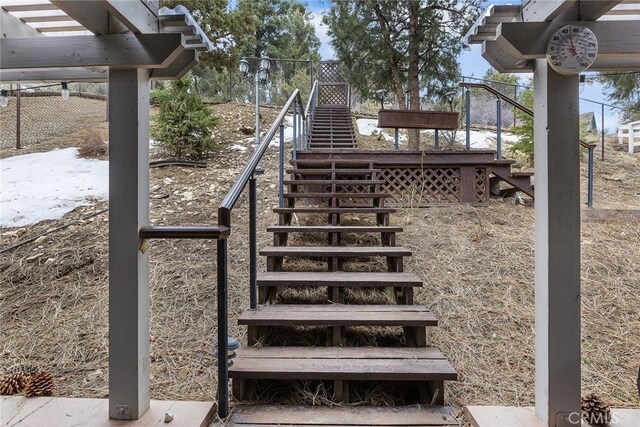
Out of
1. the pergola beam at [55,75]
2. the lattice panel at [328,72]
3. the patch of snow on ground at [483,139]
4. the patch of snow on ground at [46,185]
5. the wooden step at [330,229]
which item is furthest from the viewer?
the lattice panel at [328,72]

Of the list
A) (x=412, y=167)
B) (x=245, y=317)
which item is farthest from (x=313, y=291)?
(x=412, y=167)

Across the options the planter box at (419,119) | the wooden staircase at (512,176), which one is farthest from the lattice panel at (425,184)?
the planter box at (419,119)

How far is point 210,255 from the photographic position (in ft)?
9.95

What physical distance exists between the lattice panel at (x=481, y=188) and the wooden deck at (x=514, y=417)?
2776mm

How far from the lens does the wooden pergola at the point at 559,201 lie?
1.41 metres

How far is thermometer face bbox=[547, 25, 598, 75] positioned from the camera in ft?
4.39

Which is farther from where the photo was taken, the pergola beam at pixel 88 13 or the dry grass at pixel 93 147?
the dry grass at pixel 93 147

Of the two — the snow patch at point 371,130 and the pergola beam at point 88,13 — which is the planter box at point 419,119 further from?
the pergola beam at point 88,13

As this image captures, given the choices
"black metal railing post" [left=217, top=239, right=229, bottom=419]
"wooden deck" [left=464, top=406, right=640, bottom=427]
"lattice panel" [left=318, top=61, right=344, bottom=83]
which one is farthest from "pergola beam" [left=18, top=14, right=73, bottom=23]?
"lattice panel" [left=318, top=61, right=344, bottom=83]

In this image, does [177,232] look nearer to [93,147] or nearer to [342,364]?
[342,364]

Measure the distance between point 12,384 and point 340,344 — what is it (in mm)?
1548

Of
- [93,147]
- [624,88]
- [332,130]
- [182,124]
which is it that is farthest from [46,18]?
[624,88]

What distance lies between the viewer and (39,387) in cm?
167

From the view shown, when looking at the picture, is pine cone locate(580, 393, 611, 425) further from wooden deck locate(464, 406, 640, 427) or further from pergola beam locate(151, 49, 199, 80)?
pergola beam locate(151, 49, 199, 80)
